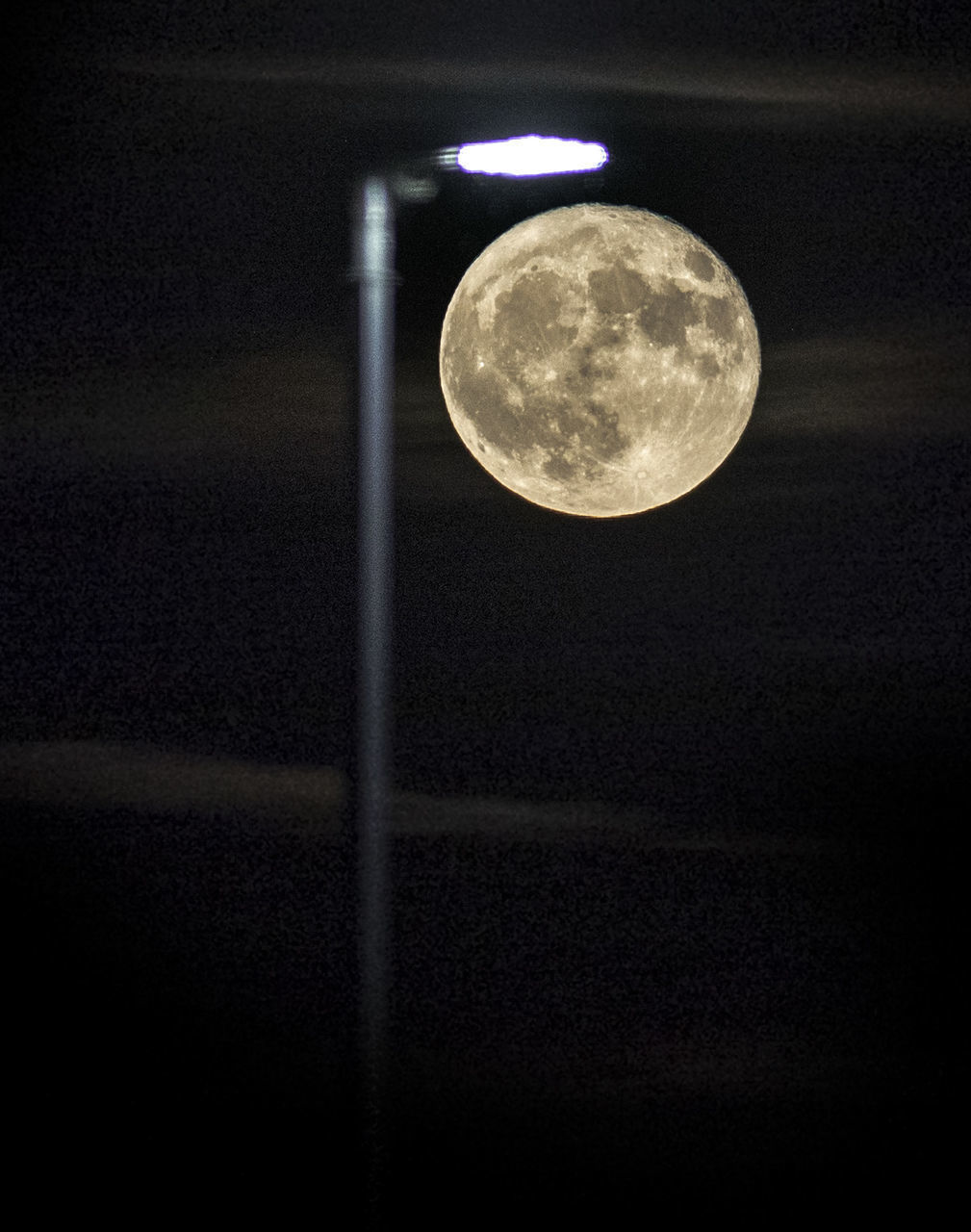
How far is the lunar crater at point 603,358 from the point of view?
2.16 m

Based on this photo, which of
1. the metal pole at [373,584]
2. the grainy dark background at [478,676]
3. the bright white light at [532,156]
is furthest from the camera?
the grainy dark background at [478,676]

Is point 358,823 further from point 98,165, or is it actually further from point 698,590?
point 98,165

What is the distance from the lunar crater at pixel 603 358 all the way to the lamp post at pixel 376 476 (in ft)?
0.91

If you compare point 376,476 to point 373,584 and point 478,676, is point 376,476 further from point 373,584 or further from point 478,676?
point 478,676

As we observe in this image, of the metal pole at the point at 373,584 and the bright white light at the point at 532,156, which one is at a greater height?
the bright white light at the point at 532,156

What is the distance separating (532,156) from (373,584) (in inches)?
40.2

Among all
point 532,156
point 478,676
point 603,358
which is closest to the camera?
point 532,156

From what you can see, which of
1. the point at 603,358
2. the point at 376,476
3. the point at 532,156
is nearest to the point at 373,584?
the point at 376,476

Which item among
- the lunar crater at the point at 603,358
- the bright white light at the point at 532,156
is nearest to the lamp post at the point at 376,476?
the bright white light at the point at 532,156

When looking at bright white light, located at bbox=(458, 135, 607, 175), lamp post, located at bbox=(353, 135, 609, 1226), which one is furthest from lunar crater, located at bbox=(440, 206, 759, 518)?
bright white light, located at bbox=(458, 135, 607, 175)

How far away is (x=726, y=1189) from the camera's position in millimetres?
3330

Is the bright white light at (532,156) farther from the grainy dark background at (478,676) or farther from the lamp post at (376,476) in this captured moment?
the grainy dark background at (478,676)

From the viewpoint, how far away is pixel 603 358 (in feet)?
7.04

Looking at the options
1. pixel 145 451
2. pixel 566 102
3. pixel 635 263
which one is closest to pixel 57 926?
pixel 145 451
